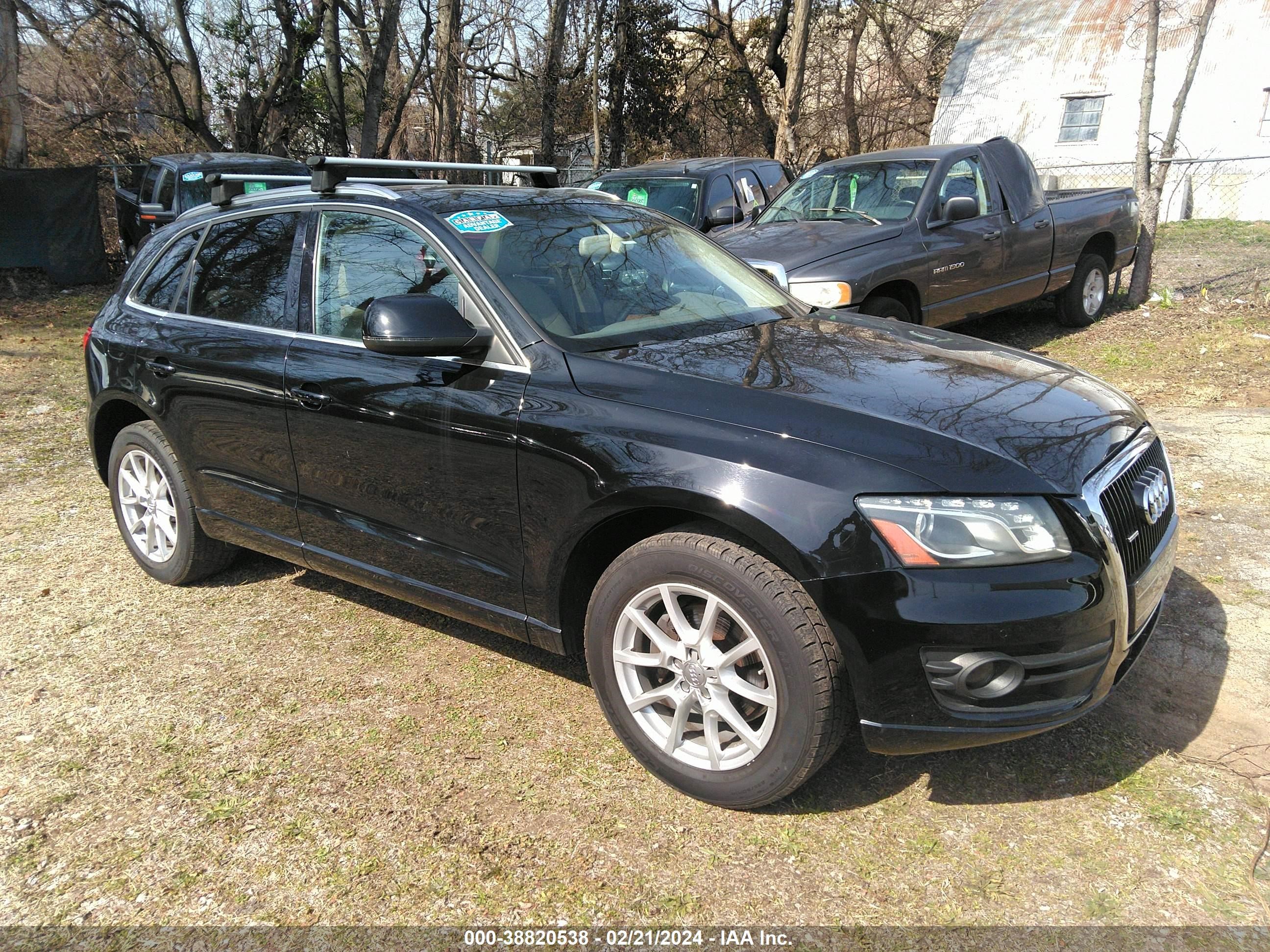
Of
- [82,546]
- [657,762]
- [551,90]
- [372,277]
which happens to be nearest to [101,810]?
[657,762]

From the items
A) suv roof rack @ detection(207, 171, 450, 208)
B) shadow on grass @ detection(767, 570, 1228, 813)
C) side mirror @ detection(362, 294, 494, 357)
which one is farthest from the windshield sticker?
shadow on grass @ detection(767, 570, 1228, 813)

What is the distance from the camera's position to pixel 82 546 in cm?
519

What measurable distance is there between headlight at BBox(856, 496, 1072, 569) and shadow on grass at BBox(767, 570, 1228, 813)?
0.74m

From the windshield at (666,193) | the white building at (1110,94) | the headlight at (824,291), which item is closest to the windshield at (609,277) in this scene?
the headlight at (824,291)

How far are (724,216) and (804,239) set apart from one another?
5.59 feet

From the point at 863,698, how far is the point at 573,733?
45.6 inches

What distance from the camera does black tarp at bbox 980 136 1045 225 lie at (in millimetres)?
8555

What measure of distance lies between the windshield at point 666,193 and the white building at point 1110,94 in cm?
1161

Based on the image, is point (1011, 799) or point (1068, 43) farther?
point (1068, 43)

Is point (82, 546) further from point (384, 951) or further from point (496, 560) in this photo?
point (384, 951)

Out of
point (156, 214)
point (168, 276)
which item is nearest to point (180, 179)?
point (156, 214)

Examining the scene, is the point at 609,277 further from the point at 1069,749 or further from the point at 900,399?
the point at 1069,749

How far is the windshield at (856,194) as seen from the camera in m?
7.99

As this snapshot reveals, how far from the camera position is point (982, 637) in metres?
2.50
